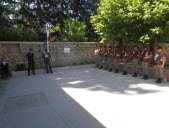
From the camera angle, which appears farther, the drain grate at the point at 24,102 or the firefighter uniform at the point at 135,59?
the firefighter uniform at the point at 135,59

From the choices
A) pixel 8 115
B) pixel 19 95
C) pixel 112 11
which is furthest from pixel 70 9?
pixel 8 115

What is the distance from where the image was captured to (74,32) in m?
14.5

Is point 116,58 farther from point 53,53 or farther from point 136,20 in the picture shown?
point 53,53

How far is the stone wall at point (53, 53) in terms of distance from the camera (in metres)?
8.98

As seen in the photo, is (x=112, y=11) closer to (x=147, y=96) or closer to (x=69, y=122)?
(x=147, y=96)

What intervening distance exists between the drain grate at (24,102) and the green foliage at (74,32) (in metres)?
9.94

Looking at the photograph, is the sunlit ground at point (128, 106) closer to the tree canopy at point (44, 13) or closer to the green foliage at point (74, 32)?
the green foliage at point (74, 32)

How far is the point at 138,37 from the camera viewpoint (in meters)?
7.94

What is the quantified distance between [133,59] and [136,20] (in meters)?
2.23

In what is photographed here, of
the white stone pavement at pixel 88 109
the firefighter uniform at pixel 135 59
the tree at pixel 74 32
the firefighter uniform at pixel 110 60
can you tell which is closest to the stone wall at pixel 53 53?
the tree at pixel 74 32

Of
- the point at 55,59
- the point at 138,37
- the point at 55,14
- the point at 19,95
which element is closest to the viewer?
the point at 19,95

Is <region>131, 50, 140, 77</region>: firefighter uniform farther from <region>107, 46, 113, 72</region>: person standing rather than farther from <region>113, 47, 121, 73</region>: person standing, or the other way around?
<region>107, 46, 113, 72</region>: person standing

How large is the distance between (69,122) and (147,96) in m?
2.77

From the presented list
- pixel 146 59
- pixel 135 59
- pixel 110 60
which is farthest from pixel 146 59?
pixel 110 60
